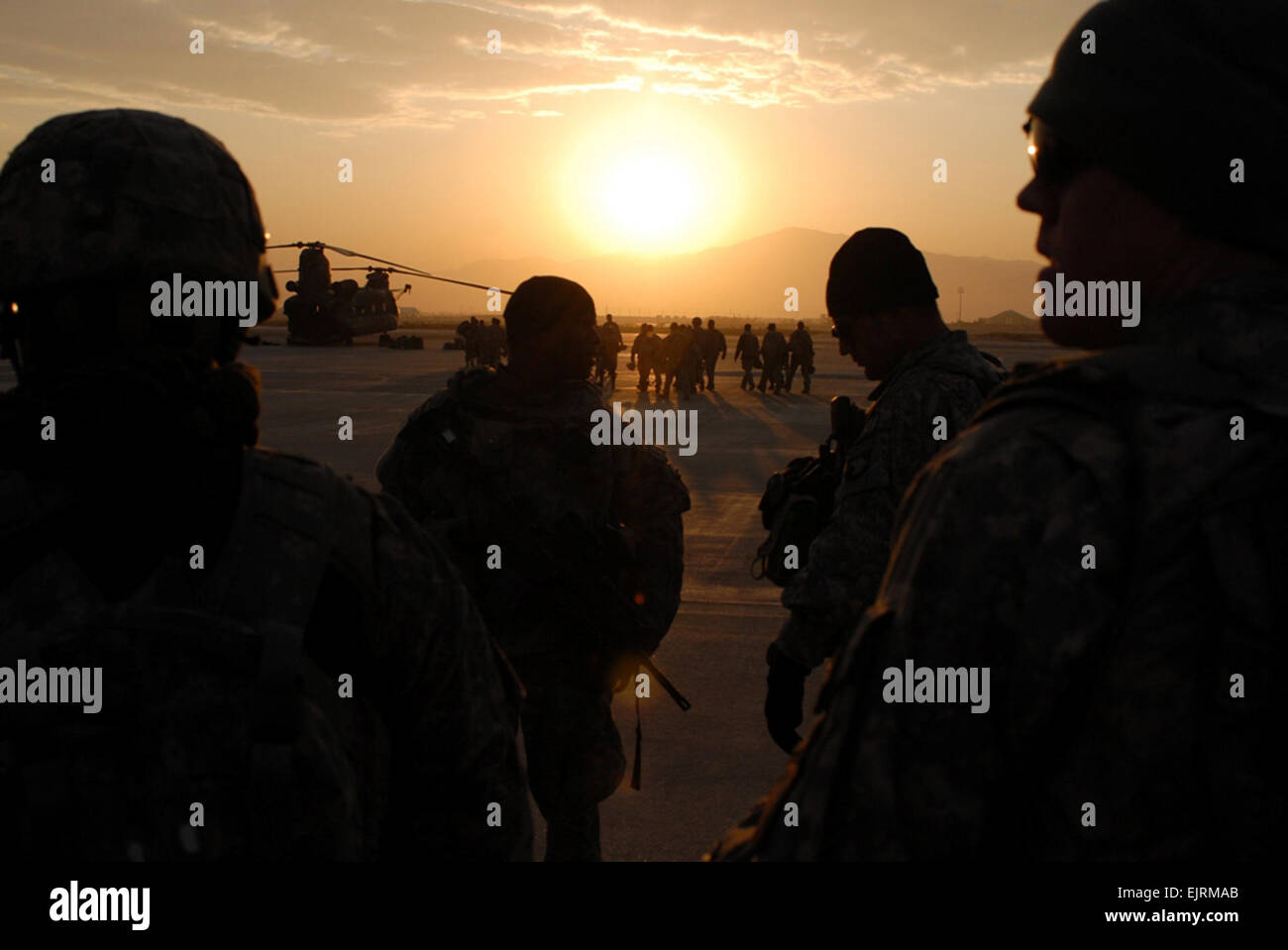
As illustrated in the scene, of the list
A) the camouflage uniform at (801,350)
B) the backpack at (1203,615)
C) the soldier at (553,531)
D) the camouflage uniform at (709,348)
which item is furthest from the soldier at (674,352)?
the backpack at (1203,615)

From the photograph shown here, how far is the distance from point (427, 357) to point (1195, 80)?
4487 centimetres

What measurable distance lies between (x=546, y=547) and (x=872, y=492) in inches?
43.0

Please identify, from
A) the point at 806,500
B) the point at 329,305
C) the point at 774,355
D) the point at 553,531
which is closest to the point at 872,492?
the point at 806,500

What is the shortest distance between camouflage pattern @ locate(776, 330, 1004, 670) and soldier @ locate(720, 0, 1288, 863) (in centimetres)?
187

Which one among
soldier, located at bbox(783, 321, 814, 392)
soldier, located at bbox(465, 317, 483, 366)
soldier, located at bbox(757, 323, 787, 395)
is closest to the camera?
soldier, located at bbox(757, 323, 787, 395)

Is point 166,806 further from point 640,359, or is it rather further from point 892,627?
point 640,359

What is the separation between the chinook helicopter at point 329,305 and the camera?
Result: 48.9 m

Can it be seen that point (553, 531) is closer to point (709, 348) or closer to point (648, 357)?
point (648, 357)

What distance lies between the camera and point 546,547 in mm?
3584

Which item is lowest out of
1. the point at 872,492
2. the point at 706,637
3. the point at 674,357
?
the point at 706,637

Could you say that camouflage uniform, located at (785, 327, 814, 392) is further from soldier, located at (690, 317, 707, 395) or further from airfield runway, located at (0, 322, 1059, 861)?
airfield runway, located at (0, 322, 1059, 861)

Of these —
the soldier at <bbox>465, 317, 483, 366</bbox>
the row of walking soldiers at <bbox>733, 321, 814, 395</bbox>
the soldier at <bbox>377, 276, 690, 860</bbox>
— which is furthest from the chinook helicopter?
the soldier at <bbox>377, 276, 690, 860</bbox>

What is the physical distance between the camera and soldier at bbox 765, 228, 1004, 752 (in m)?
3.01

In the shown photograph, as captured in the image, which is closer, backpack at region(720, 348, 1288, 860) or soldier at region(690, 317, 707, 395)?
backpack at region(720, 348, 1288, 860)
